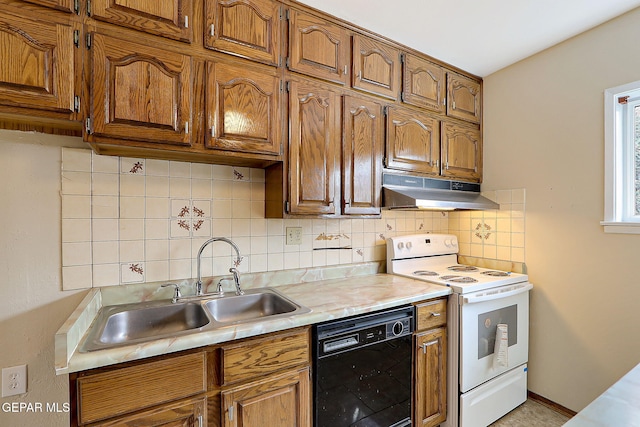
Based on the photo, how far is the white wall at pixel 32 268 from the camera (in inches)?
51.7

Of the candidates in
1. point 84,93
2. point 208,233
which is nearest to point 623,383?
point 208,233

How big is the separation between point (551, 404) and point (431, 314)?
1.23 m

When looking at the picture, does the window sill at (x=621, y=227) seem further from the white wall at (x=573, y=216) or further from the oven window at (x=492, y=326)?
the oven window at (x=492, y=326)

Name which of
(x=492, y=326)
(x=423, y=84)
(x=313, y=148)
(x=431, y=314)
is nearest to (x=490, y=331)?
(x=492, y=326)

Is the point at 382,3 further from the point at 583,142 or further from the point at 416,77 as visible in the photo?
the point at 583,142

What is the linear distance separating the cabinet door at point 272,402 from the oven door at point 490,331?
1.02 m

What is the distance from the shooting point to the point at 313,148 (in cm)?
172

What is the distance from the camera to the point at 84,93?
1190 millimetres

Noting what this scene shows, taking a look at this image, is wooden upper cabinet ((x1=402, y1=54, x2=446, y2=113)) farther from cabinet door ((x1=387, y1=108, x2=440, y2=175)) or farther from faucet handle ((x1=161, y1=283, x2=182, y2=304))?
faucet handle ((x1=161, y1=283, x2=182, y2=304))

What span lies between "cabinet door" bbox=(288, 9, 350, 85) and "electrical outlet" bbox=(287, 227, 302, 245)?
93cm

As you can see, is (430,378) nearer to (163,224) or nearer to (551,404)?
(551,404)

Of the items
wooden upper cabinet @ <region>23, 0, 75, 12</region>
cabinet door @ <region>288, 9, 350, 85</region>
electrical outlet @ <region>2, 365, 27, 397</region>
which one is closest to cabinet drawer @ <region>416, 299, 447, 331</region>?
cabinet door @ <region>288, 9, 350, 85</region>

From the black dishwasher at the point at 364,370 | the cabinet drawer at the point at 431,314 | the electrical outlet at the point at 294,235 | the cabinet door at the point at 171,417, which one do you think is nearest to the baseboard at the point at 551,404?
the cabinet drawer at the point at 431,314

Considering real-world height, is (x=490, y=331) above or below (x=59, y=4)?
below
